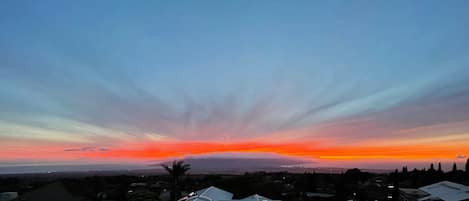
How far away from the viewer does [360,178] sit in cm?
9106

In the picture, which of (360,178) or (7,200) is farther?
(360,178)

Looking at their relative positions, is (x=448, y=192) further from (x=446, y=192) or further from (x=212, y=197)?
(x=212, y=197)

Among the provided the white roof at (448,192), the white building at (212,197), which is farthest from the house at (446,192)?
the white building at (212,197)

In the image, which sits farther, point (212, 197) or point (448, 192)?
point (448, 192)

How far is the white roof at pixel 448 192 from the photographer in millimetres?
36844

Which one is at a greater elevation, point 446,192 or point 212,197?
point 446,192

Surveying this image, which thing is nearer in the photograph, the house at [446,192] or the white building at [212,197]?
the white building at [212,197]

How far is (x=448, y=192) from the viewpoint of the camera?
39.7m

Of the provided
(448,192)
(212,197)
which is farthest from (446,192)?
(212,197)

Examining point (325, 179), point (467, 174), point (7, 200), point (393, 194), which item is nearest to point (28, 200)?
point (7, 200)

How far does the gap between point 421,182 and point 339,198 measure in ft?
113

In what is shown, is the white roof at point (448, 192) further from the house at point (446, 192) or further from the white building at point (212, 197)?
the white building at point (212, 197)

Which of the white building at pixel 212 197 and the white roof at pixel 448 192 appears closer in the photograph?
the white building at pixel 212 197

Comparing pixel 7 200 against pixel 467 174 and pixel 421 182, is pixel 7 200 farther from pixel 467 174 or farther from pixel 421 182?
pixel 467 174
